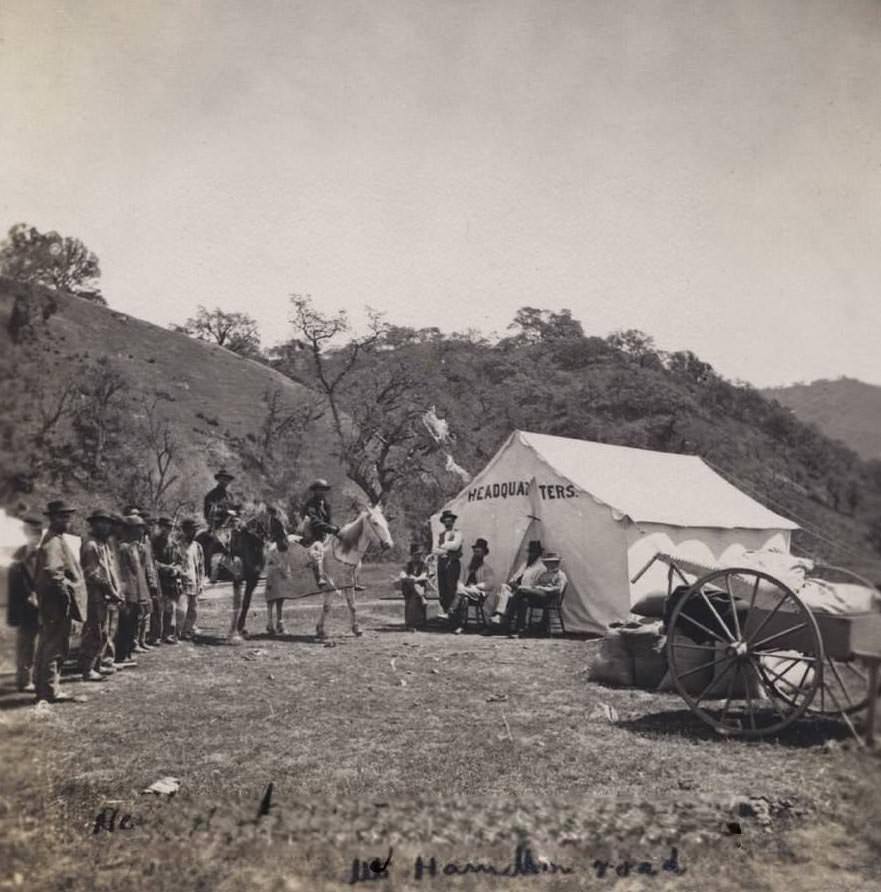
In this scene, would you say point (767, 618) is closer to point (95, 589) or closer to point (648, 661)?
point (648, 661)

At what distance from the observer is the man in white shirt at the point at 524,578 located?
34.5 ft

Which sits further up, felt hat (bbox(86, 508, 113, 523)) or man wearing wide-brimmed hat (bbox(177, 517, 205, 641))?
felt hat (bbox(86, 508, 113, 523))

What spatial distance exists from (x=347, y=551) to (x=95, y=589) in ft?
12.6

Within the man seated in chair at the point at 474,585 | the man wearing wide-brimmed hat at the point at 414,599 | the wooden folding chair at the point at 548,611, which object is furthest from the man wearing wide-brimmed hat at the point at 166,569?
the wooden folding chair at the point at 548,611

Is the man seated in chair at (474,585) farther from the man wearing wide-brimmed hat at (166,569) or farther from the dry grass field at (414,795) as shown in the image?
the dry grass field at (414,795)

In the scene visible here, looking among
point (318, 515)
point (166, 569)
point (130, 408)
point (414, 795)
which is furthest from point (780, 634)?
point (166, 569)

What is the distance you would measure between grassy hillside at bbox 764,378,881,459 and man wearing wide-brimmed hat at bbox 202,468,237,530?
6.11 m

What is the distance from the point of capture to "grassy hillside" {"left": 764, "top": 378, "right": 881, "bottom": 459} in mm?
5406

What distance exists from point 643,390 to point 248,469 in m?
5.68

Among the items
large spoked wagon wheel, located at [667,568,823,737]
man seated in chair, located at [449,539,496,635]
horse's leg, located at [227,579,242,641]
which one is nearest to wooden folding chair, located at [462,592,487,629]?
man seated in chair, located at [449,539,496,635]

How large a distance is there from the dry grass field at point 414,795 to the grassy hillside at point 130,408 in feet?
6.24

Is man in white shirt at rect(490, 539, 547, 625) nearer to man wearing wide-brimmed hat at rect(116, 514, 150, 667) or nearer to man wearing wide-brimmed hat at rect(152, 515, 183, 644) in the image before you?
man wearing wide-brimmed hat at rect(152, 515, 183, 644)

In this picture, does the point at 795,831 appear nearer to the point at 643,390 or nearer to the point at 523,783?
the point at 523,783

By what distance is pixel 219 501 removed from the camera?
932 centimetres
